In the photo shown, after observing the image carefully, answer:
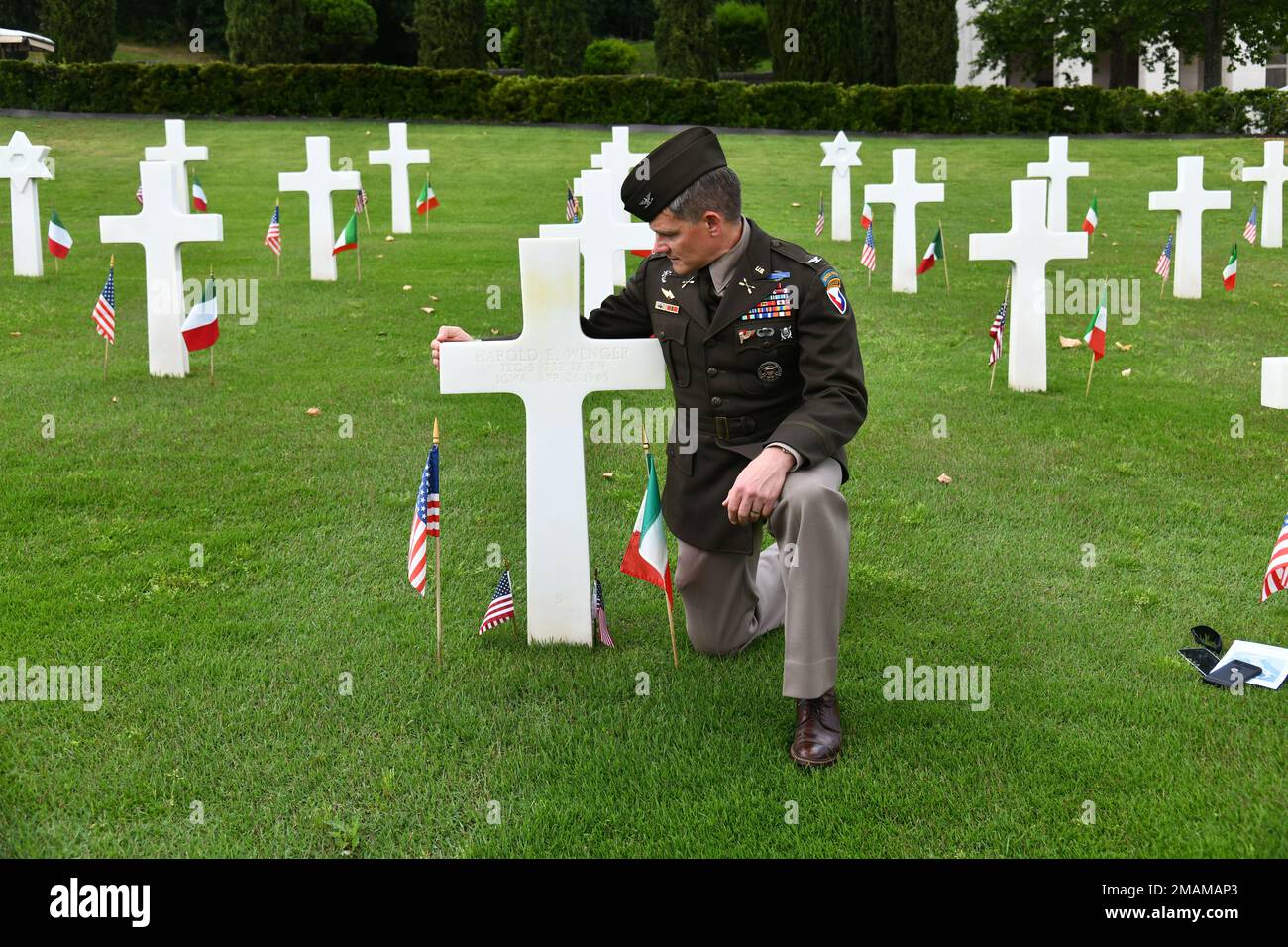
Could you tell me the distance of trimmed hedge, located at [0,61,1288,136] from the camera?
27.8 m

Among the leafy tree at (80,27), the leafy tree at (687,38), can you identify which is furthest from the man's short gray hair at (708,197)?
the leafy tree at (80,27)

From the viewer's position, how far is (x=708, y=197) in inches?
165

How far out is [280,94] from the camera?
2820 cm

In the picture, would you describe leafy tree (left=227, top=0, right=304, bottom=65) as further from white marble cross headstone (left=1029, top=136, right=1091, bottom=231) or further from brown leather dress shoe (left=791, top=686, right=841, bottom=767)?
brown leather dress shoe (left=791, top=686, right=841, bottom=767)

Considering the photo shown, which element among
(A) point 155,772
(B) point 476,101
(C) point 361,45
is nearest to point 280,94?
(B) point 476,101

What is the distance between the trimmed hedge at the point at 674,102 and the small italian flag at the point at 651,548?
80.1 ft

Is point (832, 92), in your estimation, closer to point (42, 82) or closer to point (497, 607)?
point (42, 82)

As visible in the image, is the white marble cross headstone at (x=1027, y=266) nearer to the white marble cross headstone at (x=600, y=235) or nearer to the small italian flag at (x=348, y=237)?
the white marble cross headstone at (x=600, y=235)

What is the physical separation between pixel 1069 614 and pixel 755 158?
1962 centimetres

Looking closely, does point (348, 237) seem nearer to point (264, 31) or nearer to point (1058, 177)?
point (1058, 177)

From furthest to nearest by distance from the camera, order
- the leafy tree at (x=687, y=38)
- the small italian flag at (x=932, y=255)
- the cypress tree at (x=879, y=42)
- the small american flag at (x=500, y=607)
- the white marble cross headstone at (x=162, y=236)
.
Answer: the cypress tree at (x=879, y=42) → the leafy tree at (x=687, y=38) → the small italian flag at (x=932, y=255) → the white marble cross headstone at (x=162, y=236) → the small american flag at (x=500, y=607)

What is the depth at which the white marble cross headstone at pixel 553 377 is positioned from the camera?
456 centimetres

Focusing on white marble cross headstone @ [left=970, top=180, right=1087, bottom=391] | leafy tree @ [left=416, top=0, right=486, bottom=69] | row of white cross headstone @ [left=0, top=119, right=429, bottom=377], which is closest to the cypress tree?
leafy tree @ [left=416, top=0, right=486, bottom=69]

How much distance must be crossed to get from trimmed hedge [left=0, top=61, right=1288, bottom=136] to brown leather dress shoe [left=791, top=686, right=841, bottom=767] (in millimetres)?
25048
